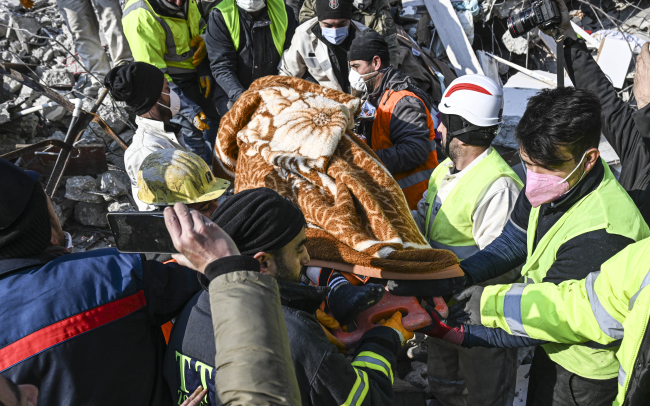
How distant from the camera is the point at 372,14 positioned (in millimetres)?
5371

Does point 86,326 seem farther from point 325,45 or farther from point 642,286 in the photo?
point 325,45

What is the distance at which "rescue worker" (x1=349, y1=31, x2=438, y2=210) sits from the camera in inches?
126

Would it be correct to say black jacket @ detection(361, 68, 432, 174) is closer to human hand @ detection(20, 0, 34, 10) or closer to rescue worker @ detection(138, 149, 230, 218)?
rescue worker @ detection(138, 149, 230, 218)

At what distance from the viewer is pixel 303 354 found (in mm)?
1361

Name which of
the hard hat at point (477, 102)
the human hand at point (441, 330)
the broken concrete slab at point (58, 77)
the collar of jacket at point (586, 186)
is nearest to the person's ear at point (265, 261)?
the human hand at point (441, 330)

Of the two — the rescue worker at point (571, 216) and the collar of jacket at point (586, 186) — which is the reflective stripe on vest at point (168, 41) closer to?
the rescue worker at point (571, 216)

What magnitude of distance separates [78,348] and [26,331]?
0.49 feet

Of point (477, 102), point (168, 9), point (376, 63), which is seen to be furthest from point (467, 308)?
point (168, 9)

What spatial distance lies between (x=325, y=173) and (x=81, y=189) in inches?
139

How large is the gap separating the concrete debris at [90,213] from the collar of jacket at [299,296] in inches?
163

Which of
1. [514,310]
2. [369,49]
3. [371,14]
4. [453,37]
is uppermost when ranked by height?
[371,14]

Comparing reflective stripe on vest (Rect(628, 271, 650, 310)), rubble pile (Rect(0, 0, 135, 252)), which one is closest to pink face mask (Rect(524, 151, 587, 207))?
reflective stripe on vest (Rect(628, 271, 650, 310))

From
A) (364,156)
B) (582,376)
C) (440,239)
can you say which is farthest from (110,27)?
(582,376)

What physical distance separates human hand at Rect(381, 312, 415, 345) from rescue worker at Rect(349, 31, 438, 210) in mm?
1437
